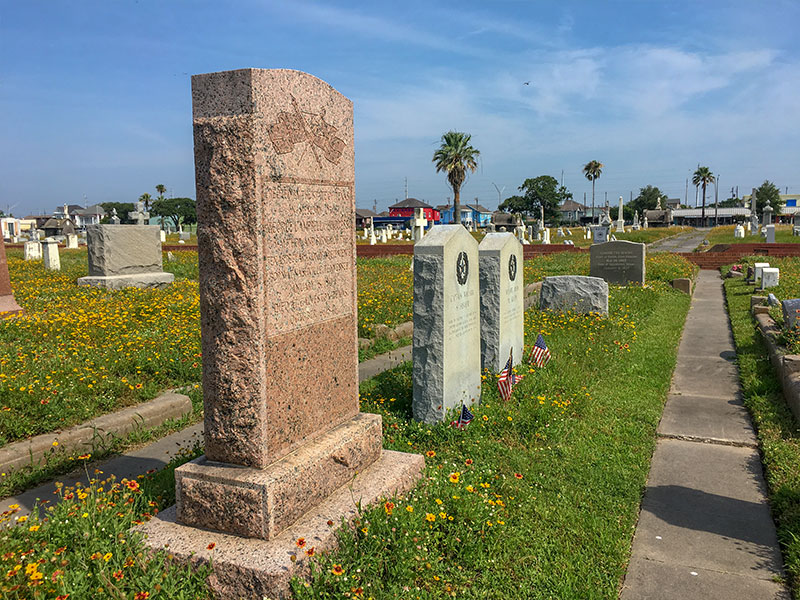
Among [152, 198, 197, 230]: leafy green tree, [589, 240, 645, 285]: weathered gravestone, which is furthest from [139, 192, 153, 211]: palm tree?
[589, 240, 645, 285]: weathered gravestone

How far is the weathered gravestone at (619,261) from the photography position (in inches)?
598

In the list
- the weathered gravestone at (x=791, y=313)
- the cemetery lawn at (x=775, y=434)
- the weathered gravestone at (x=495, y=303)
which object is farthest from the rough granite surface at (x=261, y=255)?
the weathered gravestone at (x=791, y=313)

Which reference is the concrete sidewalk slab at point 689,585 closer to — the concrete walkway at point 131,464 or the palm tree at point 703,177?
the concrete walkway at point 131,464

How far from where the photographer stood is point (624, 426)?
226 inches

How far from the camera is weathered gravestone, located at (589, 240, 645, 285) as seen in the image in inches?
598

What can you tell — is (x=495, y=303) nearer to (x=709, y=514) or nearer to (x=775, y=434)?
(x=775, y=434)

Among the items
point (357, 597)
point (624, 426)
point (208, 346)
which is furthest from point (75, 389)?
point (624, 426)

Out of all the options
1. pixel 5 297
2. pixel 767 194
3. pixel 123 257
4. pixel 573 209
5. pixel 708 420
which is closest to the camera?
pixel 708 420

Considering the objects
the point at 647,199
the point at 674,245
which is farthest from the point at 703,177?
the point at 674,245

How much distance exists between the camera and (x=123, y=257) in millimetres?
13852

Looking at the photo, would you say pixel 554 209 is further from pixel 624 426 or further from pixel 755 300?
pixel 624 426

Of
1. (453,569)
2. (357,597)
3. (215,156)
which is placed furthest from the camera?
(453,569)

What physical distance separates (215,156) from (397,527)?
7.30 feet

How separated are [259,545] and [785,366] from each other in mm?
6057
